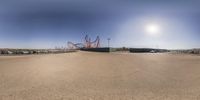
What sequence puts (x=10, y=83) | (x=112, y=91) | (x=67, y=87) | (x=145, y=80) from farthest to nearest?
1. (x=145, y=80)
2. (x=10, y=83)
3. (x=67, y=87)
4. (x=112, y=91)

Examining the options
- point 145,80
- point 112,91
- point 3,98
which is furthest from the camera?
point 145,80

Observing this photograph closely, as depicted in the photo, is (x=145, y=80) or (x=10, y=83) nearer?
(x=10, y=83)

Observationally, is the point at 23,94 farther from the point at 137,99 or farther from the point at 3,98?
the point at 137,99

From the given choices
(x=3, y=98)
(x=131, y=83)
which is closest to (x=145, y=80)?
(x=131, y=83)

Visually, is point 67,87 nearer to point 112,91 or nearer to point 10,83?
point 112,91

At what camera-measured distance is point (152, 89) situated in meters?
8.95

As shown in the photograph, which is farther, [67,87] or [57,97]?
[67,87]

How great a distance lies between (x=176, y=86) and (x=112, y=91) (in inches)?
123

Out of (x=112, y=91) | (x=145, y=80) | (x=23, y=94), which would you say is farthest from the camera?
(x=145, y=80)

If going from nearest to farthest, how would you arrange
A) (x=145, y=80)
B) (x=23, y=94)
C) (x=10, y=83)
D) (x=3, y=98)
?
1. (x=3, y=98)
2. (x=23, y=94)
3. (x=10, y=83)
4. (x=145, y=80)

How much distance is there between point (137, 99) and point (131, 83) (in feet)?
8.86

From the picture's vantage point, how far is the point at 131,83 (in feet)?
33.0


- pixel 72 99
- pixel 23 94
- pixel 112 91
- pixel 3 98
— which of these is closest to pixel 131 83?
pixel 112 91

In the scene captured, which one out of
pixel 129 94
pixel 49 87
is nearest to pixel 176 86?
pixel 129 94
